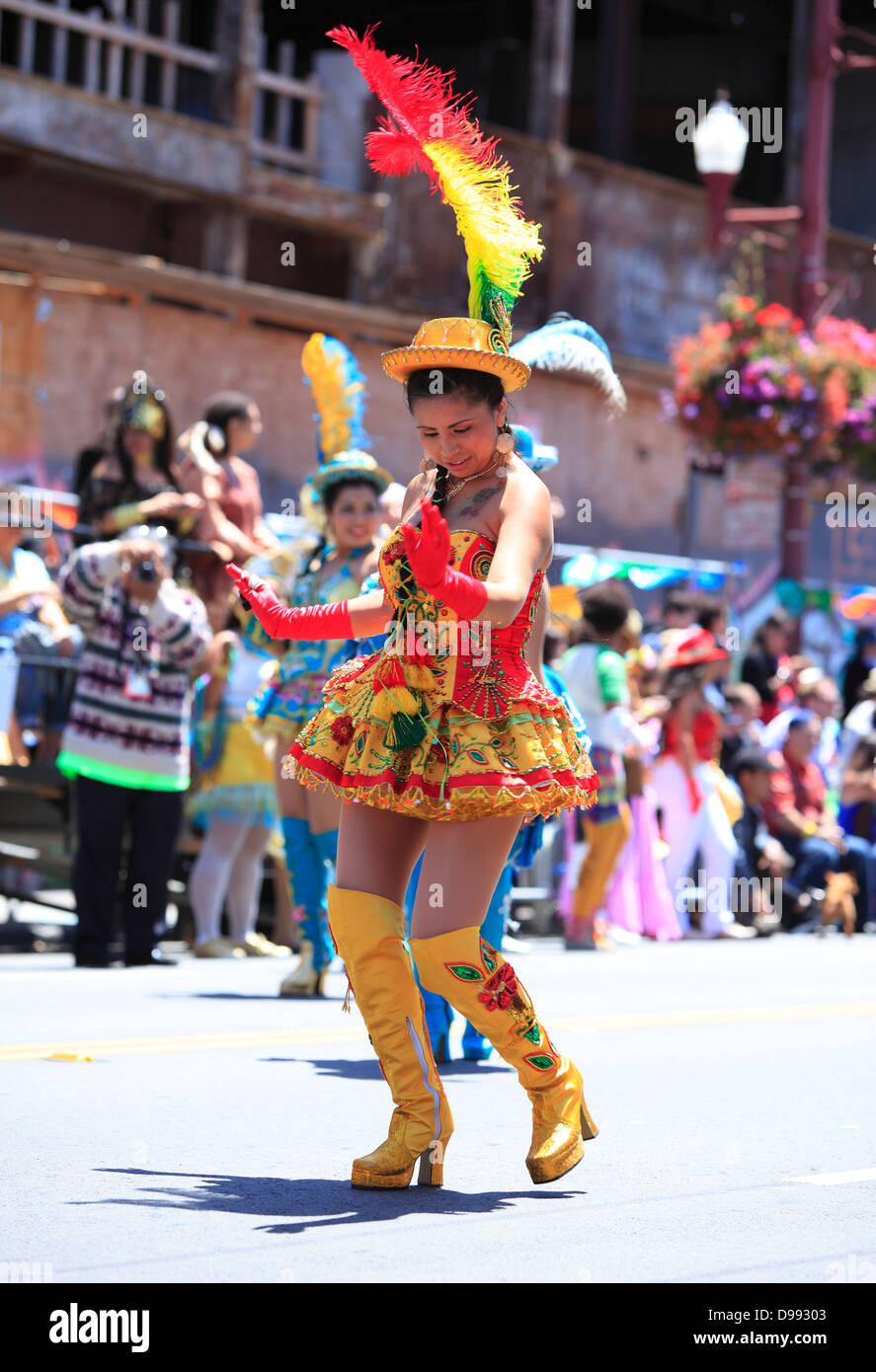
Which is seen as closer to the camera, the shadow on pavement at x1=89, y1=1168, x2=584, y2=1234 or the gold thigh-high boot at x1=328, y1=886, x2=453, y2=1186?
the shadow on pavement at x1=89, y1=1168, x2=584, y2=1234

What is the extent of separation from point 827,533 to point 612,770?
45.7 ft

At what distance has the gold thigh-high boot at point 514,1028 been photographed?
16.8 ft

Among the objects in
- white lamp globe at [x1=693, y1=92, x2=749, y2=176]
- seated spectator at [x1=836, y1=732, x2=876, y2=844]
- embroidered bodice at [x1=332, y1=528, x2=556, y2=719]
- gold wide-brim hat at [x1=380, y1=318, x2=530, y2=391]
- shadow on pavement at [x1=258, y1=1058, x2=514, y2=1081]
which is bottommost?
shadow on pavement at [x1=258, y1=1058, x2=514, y2=1081]

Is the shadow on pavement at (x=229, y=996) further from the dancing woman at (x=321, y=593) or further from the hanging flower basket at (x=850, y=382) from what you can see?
the hanging flower basket at (x=850, y=382)

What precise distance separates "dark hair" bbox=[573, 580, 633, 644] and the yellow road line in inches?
126

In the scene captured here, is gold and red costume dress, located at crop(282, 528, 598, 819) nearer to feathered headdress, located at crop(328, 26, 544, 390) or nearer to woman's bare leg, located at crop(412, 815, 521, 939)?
woman's bare leg, located at crop(412, 815, 521, 939)

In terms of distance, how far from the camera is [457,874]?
5.18 meters

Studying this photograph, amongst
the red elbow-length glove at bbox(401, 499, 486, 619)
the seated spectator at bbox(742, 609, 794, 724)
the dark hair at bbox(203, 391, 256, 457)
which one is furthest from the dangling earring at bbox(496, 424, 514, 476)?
the seated spectator at bbox(742, 609, 794, 724)

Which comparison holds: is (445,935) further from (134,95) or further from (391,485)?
(134,95)

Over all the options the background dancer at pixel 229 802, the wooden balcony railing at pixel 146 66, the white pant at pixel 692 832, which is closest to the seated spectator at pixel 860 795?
the white pant at pixel 692 832

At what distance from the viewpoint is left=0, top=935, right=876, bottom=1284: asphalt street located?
14.6 ft

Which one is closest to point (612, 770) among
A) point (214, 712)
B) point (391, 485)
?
point (214, 712)

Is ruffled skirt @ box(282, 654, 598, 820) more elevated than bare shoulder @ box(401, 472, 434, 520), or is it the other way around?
bare shoulder @ box(401, 472, 434, 520)

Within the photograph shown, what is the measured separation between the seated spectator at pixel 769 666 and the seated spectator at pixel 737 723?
54.6 inches
